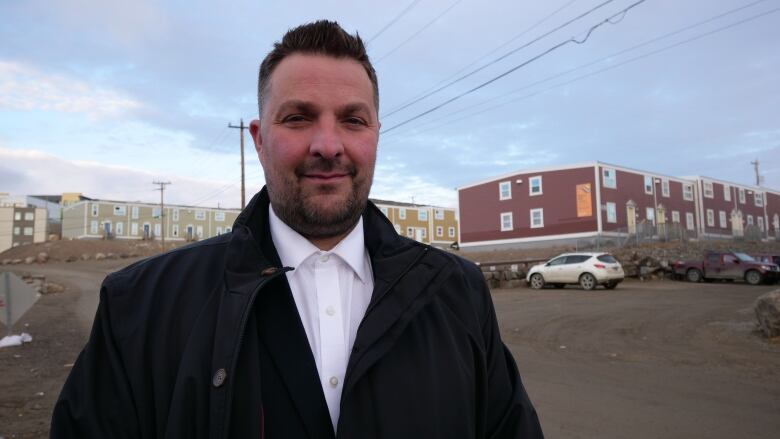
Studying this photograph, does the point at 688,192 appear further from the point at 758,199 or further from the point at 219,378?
the point at 219,378

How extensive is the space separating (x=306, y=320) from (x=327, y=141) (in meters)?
0.66

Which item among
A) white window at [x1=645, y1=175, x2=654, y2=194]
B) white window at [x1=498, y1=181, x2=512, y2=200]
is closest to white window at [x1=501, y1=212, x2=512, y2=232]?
white window at [x1=498, y1=181, x2=512, y2=200]

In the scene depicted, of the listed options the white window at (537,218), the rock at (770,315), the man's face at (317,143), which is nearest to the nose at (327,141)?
the man's face at (317,143)

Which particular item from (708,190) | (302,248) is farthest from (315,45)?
(708,190)

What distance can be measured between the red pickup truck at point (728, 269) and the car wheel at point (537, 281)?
8.36 meters

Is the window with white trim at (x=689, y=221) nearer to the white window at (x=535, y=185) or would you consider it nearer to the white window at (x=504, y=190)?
the white window at (x=535, y=185)

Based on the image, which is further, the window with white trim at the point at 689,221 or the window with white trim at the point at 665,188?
the window with white trim at the point at 689,221

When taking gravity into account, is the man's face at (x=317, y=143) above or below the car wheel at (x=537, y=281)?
above

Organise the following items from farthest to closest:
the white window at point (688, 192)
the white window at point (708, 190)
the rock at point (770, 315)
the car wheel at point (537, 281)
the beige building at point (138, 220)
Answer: the beige building at point (138, 220) → the white window at point (708, 190) → the white window at point (688, 192) → the car wheel at point (537, 281) → the rock at point (770, 315)

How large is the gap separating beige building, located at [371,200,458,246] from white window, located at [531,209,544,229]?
32.1 m

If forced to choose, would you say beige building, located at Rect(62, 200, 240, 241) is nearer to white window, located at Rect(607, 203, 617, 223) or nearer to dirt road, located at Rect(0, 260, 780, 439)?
white window, located at Rect(607, 203, 617, 223)

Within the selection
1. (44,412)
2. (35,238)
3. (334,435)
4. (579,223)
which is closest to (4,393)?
A: (44,412)

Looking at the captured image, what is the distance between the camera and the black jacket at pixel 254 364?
1.60 meters

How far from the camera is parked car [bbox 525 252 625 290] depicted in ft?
69.9
